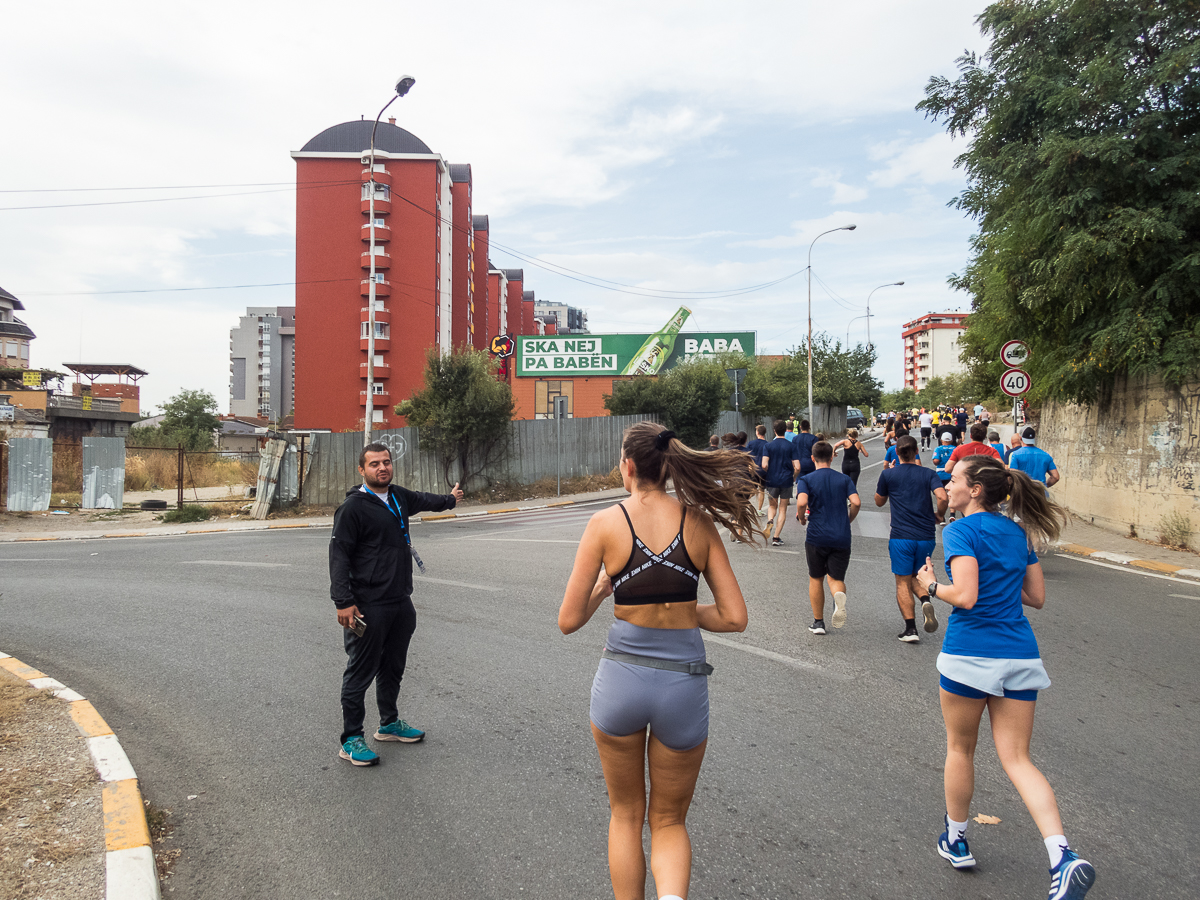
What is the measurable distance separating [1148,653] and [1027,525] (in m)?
4.16

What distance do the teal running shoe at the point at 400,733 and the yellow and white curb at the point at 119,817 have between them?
1261 mm

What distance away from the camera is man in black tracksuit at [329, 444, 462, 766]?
439cm

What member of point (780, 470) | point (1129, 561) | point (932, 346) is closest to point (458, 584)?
A: point (780, 470)

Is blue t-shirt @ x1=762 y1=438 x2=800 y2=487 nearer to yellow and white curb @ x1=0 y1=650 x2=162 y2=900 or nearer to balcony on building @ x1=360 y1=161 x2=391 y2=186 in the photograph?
yellow and white curb @ x1=0 y1=650 x2=162 y2=900

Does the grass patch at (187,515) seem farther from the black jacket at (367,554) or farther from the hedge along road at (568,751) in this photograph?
the black jacket at (367,554)

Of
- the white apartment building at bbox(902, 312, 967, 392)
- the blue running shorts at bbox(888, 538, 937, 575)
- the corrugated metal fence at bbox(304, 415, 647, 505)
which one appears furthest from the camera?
the white apartment building at bbox(902, 312, 967, 392)

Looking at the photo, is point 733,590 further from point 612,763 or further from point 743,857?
point 743,857

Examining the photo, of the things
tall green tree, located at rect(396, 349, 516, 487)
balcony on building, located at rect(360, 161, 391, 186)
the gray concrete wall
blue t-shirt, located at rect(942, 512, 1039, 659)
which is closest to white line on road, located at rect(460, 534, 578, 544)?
tall green tree, located at rect(396, 349, 516, 487)

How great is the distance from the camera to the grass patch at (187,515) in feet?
63.6

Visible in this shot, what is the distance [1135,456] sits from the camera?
523 inches

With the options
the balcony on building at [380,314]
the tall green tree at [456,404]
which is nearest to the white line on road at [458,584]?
the tall green tree at [456,404]

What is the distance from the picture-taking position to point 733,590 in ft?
8.71

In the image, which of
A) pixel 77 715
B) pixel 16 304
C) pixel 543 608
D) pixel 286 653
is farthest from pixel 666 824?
pixel 16 304

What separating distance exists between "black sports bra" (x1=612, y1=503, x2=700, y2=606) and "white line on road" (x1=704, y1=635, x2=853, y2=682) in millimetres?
3698
